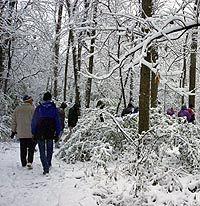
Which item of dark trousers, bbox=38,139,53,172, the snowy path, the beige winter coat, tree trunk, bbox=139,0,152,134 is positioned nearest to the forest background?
tree trunk, bbox=139,0,152,134

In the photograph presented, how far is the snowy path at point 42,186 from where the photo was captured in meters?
5.52

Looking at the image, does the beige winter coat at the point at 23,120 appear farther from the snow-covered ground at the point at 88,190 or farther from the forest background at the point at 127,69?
the forest background at the point at 127,69

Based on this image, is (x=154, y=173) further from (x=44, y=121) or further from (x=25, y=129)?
(x=25, y=129)

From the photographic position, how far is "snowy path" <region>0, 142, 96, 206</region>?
217 inches

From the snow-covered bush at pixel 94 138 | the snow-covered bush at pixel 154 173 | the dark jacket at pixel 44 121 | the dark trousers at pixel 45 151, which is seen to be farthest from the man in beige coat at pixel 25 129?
the snow-covered bush at pixel 154 173

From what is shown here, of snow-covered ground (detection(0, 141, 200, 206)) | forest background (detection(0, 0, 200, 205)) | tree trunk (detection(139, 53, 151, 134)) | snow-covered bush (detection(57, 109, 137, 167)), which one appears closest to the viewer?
forest background (detection(0, 0, 200, 205))

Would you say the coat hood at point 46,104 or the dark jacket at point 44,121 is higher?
the coat hood at point 46,104

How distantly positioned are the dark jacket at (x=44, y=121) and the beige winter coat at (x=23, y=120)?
57cm

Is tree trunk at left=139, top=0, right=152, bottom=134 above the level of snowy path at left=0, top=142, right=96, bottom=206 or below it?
above

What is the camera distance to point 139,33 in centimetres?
579

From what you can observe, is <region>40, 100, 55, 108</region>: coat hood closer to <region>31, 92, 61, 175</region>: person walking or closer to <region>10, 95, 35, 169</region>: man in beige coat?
<region>31, 92, 61, 175</region>: person walking

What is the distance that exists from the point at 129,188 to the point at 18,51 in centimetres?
1105

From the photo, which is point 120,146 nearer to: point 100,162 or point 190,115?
point 100,162

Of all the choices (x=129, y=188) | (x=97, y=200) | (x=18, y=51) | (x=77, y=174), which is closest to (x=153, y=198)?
(x=129, y=188)
